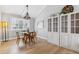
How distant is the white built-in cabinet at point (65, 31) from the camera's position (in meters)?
4.27

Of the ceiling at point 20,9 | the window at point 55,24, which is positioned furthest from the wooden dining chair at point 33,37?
the window at point 55,24

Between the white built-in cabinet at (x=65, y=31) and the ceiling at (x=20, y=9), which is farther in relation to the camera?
the white built-in cabinet at (x=65, y=31)

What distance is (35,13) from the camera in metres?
4.32

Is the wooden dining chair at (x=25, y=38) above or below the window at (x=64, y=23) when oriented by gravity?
below

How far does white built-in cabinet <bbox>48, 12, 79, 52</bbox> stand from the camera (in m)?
4.27

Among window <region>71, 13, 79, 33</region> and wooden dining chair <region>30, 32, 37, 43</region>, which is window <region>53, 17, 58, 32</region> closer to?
window <region>71, 13, 79, 33</region>

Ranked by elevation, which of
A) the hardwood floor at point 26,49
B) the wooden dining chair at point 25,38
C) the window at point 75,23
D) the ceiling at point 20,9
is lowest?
the hardwood floor at point 26,49

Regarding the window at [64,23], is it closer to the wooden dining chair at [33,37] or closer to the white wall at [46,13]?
the white wall at [46,13]

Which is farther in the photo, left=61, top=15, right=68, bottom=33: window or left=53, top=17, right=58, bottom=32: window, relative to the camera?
left=53, top=17, right=58, bottom=32: window

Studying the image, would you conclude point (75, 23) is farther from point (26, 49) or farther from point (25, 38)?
point (26, 49)

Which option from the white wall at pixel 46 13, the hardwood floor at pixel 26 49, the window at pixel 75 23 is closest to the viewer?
the hardwood floor at pixel 26 49

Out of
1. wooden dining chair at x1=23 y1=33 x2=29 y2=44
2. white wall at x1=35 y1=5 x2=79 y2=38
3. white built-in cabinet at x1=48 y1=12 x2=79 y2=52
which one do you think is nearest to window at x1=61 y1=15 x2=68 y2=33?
white built-in cabinet at x1=48 y1=12 x2=79 y2=52
